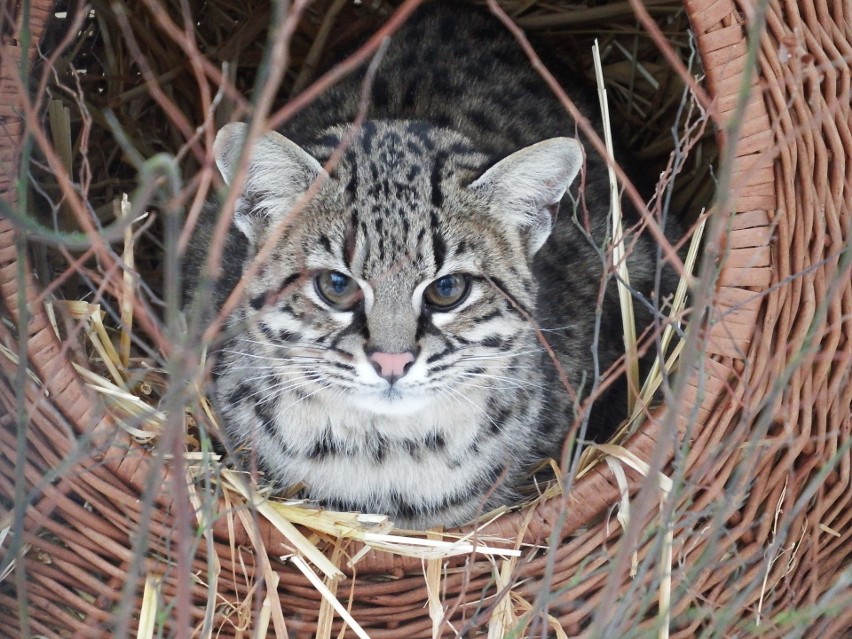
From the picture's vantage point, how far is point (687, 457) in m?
2.42

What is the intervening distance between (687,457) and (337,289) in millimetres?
963

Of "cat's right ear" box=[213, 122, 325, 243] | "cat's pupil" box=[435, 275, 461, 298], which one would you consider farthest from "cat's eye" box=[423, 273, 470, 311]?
"cat's right ear" box=[213, 122, 325, 243]

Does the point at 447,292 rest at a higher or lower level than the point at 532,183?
lower

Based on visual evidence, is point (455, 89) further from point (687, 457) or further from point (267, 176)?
point (687, 457)

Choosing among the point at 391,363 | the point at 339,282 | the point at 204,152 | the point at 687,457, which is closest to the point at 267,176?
the point at 339,282

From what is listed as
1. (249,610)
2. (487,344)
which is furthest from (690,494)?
(249,610)

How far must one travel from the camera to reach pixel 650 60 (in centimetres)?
448

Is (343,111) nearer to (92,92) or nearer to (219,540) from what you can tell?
(92,92)

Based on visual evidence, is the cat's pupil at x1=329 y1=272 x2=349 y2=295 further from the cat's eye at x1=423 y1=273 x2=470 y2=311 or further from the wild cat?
the cat's eye at x1=423 y1=273 x2=470 y2=311

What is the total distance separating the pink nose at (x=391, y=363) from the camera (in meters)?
2.39

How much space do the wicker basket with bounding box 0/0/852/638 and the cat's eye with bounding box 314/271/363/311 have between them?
23.3 inches

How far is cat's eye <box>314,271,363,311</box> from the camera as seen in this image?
2502mm

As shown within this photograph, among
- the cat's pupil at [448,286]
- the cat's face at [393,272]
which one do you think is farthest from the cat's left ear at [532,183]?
the cat's pupil at [448,286]

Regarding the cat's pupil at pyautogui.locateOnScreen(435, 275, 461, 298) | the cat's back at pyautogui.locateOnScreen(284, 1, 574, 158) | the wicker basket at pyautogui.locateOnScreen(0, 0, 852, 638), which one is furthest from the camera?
the cat's back at pyautogui.locateOnScreen(284, 1, 574, 158)
